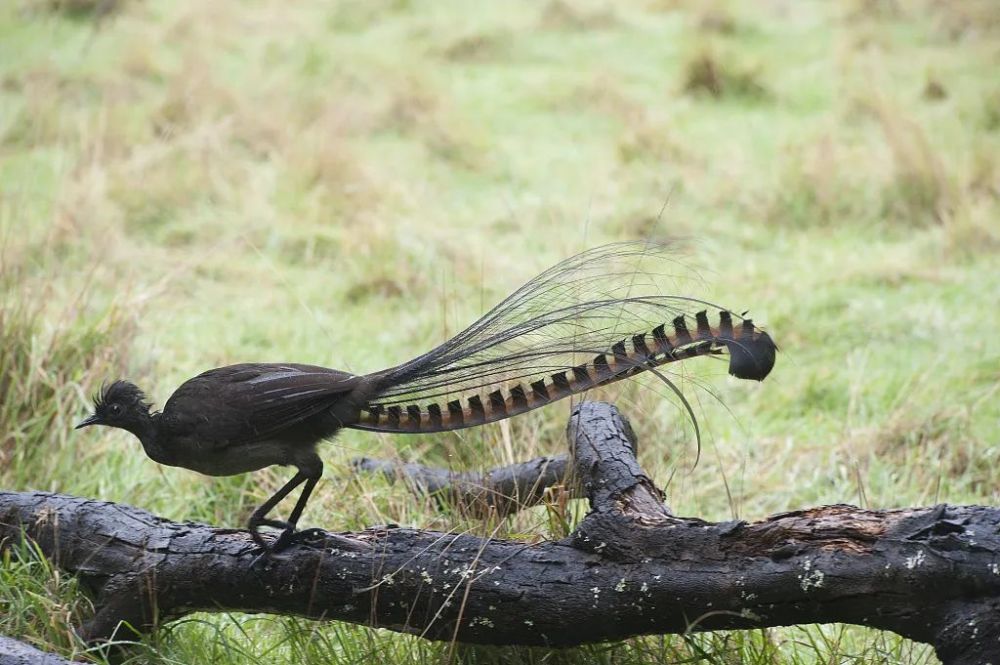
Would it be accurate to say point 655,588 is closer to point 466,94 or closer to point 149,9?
point 466,94

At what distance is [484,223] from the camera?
7453mm

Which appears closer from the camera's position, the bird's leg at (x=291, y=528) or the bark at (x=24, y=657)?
the bark at (x=24, y=657)

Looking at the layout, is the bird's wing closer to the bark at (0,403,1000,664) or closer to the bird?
the bird

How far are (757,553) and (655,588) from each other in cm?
23

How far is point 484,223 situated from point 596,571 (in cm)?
491

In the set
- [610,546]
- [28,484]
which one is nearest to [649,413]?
[610,546]

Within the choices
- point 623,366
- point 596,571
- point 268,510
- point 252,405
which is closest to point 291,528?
point 268,510

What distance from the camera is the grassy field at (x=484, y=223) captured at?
425 centimetres

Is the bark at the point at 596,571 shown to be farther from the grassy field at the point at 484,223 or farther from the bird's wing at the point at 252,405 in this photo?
the bird's wing at the point at 252,405

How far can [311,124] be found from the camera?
8.87m

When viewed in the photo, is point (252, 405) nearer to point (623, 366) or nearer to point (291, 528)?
point (291, 528)

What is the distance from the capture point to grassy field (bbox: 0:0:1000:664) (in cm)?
425

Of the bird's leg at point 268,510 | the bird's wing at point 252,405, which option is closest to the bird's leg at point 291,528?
the bird's leg at point 268,510

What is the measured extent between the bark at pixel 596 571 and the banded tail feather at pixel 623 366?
293 mm
